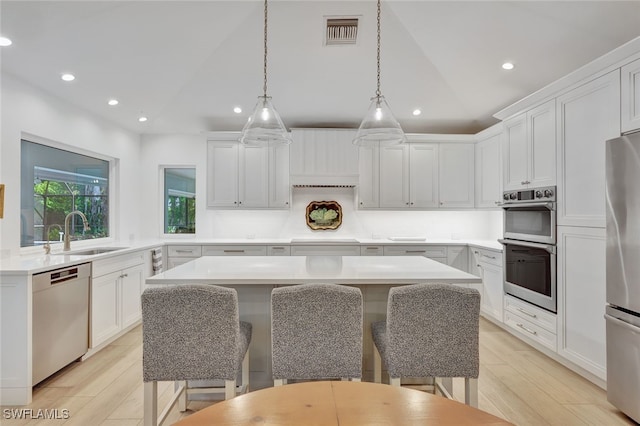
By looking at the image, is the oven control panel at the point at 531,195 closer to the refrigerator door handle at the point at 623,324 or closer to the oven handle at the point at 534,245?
the oven handle at the point at 534,245

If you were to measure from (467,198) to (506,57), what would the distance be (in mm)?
2010

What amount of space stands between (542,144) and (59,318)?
14.2ft

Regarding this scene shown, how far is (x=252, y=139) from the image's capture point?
253 cm

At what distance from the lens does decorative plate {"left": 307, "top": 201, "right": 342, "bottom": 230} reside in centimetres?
506

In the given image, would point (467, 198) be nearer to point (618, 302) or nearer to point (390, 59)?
point (390, 59)

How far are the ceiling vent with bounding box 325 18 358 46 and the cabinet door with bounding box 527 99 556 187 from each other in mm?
1867

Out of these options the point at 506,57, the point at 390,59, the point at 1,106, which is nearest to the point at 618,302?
the point at 506,57

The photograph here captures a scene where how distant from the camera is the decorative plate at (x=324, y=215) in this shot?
199 inches

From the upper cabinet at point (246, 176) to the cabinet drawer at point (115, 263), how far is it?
1.22 m

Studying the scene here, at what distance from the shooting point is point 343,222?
511cm

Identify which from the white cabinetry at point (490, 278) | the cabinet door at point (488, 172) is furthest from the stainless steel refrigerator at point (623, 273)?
the cabinet door at point (488, 172)

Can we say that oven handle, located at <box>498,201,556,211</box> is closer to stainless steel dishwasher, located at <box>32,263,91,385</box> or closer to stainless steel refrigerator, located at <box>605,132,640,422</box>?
stainless steel refrigerator, located at <box>605,132,640,422</box>

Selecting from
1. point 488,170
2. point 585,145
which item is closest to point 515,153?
point 585,145

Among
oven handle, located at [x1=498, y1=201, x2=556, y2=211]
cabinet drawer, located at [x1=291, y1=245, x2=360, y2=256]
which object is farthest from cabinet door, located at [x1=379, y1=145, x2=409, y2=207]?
oven handle, located at [x1=498, y1=201, x2=556, y2=211]
